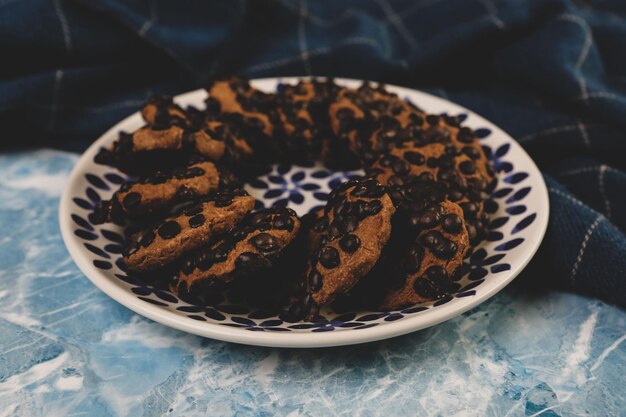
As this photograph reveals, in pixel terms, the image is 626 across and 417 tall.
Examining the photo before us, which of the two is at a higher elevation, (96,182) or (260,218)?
(260,218)

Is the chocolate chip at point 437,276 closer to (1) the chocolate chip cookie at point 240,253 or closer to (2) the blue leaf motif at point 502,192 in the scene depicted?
(1) the chocolate chip cookie at point 240,253

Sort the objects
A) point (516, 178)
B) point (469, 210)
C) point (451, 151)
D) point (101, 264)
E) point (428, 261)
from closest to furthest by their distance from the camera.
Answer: point (428, 261), point (101, 264), point (469, 210), point (451, 151), point (516, 178)

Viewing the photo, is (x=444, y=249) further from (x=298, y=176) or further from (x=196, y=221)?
(x=298, y=176)

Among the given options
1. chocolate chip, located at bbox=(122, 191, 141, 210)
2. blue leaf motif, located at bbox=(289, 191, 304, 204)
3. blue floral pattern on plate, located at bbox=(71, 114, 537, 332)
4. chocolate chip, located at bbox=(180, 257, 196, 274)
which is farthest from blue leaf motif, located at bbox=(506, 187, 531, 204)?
chocolate chip, located at bbox=(122, 191, 141, 210)

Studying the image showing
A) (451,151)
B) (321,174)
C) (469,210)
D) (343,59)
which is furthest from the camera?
(343,59)

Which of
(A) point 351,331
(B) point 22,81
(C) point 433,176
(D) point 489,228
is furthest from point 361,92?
(B) point 22,81

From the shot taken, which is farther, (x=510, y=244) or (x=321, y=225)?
(x=510, y=244)

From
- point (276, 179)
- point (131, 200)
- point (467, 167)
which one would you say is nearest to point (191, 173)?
point (131, 200)
